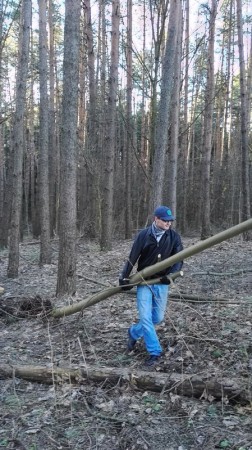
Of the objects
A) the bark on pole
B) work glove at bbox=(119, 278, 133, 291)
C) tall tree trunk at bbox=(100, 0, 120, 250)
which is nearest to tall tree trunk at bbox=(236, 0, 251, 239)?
tall tree trunk at bbox=(100, 0, 120, 250)

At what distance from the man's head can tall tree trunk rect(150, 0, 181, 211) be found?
4493 millimetres

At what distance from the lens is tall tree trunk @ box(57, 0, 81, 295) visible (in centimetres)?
746

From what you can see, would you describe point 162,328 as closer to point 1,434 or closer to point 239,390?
point 239,390

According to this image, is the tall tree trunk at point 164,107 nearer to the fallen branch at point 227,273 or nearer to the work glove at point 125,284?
the fallen branch at point 227,273

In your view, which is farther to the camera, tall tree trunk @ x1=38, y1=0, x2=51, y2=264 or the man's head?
tall tree trunk @ x1=38, y1=0, x2=51, y2=264

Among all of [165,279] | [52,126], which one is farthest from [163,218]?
[52,126]

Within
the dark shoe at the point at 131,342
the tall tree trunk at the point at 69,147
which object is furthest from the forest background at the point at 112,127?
the dark shoe at the point at 131,342

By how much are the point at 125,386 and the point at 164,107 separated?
253 inches

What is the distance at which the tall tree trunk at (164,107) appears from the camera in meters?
9.11

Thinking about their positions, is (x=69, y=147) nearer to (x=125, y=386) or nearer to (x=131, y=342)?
(x=131, y=342)

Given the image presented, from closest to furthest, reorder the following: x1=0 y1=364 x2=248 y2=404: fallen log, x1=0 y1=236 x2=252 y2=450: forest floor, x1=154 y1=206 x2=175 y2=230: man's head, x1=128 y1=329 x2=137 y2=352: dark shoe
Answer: x1=0 y1=236 x2=252 y2=450: forest floor, x1=0 y1=364 x2=248 y2=404: fallen log, x1=154 y1=206 x2=175 y2=230: man's head, x1=128 y1=329 x2=137 y2=352: dark shoe

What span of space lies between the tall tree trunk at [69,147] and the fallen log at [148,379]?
289 centimetres

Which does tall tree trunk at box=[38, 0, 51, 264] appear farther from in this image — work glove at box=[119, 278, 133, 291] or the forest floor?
work glove at box=[119, 278, 133, 291]

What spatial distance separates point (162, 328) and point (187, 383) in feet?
5.50
